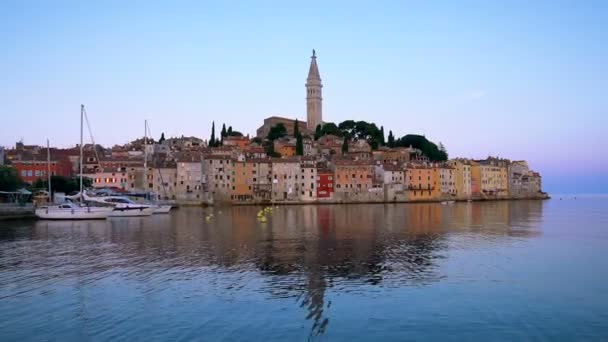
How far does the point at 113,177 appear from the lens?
72.2 meters

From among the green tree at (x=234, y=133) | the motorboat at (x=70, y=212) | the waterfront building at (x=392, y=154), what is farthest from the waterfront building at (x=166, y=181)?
the waterfront building at (x=392, y=154)

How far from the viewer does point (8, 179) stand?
49.3 metres

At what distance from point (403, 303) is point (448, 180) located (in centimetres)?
8235

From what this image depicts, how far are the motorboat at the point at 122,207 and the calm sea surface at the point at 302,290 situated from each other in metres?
20.6

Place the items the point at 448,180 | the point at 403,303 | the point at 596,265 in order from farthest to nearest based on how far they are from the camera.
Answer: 1. the point at 448,180
2. the point at 596,265
3. the point at 403,303

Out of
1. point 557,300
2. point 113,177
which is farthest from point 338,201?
point 557,300

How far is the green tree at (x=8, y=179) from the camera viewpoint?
4891 centimetres

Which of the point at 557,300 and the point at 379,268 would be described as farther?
the point at 379,268

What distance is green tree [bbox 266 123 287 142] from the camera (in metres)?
103

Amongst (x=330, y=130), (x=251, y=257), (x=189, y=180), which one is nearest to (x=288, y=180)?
(x=189, y=180)

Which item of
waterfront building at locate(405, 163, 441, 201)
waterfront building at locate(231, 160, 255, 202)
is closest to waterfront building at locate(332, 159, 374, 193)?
waterfront building at locate(405, 163, 441, 201)

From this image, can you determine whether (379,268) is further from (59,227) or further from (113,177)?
(113,177)

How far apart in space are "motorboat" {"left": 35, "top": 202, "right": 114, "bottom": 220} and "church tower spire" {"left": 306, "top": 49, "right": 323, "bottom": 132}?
2966 inches

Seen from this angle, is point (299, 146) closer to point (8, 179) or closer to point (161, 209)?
point (161, 209)
